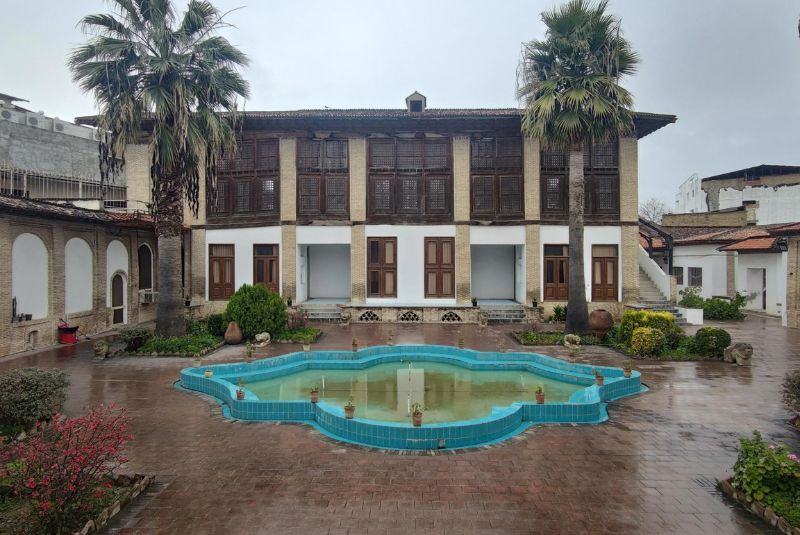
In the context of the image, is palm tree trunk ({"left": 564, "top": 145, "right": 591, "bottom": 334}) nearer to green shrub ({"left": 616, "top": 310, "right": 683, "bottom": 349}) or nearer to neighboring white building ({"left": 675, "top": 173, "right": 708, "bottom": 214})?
green shrub ({"left": 616, "top": 310, "right": 683, "bottom": 349})

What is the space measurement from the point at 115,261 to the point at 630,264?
23.9 m

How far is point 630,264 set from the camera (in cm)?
2348

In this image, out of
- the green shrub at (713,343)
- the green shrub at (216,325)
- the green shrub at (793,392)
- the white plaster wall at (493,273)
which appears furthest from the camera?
the white plaster wall at (493,273)

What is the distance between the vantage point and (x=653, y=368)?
13.7 metres

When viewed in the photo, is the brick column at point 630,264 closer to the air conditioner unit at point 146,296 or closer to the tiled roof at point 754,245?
the tiled roof at point 754,245

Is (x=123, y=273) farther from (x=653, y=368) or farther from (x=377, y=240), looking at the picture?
(x=653, y=368)

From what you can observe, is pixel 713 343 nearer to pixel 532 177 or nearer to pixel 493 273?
pixel 532 177

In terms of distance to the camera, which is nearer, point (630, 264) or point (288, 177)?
point (630, 264)

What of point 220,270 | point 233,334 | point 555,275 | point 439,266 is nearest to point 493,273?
point 555,275

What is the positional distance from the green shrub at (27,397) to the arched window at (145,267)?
1461cm

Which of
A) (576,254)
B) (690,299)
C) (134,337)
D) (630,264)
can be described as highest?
(576,254)

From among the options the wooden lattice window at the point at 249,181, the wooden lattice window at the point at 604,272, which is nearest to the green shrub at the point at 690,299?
the wooden lattice window at the point at 604,272

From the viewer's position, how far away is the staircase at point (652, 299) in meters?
22.5

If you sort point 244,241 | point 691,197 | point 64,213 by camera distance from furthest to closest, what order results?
point 691,197, point 244,241, point 64,213
